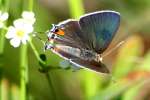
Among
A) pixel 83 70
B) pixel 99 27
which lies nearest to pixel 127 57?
pixel 83 70

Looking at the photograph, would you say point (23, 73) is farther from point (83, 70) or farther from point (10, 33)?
point (83, 70)

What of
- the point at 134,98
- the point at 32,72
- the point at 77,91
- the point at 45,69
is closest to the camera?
the point at 45,69


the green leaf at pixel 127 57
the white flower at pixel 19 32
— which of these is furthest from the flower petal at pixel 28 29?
the green leaf at pixel 127 57

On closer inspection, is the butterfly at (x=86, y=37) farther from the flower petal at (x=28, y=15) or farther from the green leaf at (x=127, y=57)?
the green leaf at (x=127, y=57)

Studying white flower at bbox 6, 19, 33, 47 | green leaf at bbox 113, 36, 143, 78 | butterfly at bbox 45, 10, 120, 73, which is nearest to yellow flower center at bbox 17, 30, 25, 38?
white flower at bbox 6, 19, 33, 47

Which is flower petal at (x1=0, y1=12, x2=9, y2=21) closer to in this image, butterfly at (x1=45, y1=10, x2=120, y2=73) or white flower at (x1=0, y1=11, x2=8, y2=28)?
white flower at (x1=0, y1=11, x2=8, y2=28)

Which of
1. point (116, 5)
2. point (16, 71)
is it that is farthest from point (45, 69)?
point (116, 5)

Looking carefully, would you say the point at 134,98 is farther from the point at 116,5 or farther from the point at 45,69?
the point at 116,5
